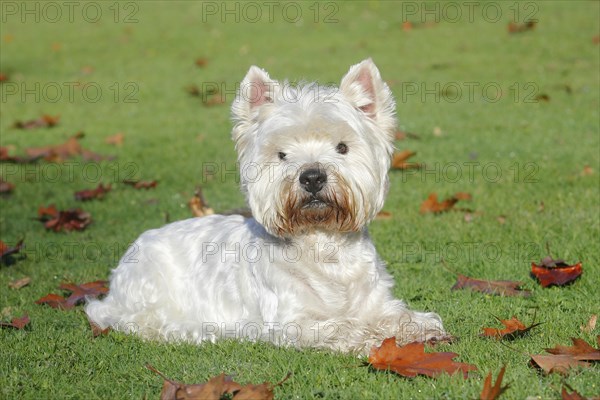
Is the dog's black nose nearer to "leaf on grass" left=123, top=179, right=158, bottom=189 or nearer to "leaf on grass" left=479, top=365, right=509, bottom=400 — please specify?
"leaf on grass" left=479, top=365, right=509, bottom=400

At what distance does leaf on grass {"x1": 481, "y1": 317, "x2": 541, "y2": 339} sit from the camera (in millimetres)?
5023

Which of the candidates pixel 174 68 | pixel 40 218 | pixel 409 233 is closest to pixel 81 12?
pixel 174 68

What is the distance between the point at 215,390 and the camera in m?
3.95

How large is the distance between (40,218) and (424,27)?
554 inches

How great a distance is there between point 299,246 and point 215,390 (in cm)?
172

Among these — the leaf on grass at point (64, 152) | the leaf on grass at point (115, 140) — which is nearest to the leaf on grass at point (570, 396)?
the leaf on grass at point (64, 152)

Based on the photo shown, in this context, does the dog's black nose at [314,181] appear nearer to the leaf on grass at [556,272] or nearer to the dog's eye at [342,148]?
the dog's eye at [342,148]

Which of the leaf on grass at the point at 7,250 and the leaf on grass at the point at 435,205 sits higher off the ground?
the leaf on grass at the point at 435,205

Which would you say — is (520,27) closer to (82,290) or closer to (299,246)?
(82,290)

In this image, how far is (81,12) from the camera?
26359 mm

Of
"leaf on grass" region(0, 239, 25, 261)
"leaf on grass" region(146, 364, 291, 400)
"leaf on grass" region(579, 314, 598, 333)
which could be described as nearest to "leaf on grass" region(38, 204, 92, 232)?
"leaf on grass" region(0, 239, 25, 261)

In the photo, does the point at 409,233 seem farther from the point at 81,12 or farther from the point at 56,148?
the point at 81,12

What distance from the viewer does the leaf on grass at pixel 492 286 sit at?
20.3ft

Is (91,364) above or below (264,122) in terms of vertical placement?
below
